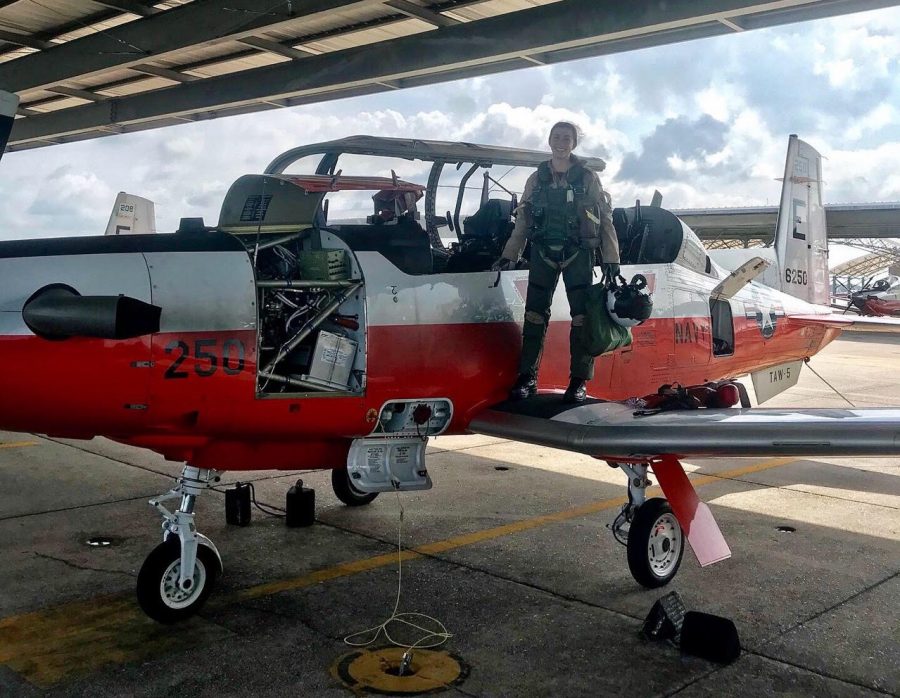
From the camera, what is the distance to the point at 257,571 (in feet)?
17.5

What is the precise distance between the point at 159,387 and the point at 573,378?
2444 mm

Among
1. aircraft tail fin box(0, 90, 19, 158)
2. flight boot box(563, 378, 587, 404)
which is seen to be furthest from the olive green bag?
aircraft tail fin box(0, 90, 19, 158)

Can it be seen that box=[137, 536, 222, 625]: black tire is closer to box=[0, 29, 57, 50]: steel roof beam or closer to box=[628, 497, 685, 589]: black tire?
box=[628, 497, 685, 589]: black tire

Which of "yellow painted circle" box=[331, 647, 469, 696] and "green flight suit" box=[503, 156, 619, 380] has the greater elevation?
"green flight suit" box=[503, 156, 619, 380]

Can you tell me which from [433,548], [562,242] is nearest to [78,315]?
[562,242]

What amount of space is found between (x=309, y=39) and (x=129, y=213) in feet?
25.5

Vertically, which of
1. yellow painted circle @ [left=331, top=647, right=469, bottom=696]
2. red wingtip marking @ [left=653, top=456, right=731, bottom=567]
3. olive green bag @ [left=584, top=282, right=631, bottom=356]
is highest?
olive green bag @ [left=584, top=282, right=631, bottom=356]

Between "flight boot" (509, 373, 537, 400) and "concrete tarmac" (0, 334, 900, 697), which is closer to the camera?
"concrete tarmac" (0, 334, 900, 697)

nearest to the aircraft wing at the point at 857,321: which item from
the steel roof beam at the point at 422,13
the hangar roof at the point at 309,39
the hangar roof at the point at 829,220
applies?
the hangar roof at the point at 309,39

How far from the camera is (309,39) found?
10.4 metres

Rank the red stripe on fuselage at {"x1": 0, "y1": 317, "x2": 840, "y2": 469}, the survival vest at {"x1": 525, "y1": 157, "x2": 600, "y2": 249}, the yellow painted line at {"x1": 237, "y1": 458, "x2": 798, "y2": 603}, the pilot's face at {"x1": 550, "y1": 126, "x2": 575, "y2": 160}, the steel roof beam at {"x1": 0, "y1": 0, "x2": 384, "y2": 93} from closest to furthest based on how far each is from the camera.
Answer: the red stripe on fuselage at {"x1": 0, "y1": 317, "x2": 840, "y2": 469}
the yellow painted line at {"x1": 237, "y1": 458, "x2": 798, "y2": 603}
the survival vest at {"x1": 525, "y1": 157, "x2": 600, "y2": 249}
the pilot's face at {"x1": 550, "y1": 126, "x2": 575, "y2": 160}
the steel roof beam at {"x1": 0, "y1": 0, "x2": 384, "y2": 93}

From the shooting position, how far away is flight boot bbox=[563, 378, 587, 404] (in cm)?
519

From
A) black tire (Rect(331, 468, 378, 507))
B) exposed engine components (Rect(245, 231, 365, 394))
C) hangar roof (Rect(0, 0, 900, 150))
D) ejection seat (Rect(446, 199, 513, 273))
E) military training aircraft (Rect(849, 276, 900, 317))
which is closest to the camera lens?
exposed engine components (Rect(245, 231, 365, 394))

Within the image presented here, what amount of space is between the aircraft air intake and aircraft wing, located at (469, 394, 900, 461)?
2188 millimetres
